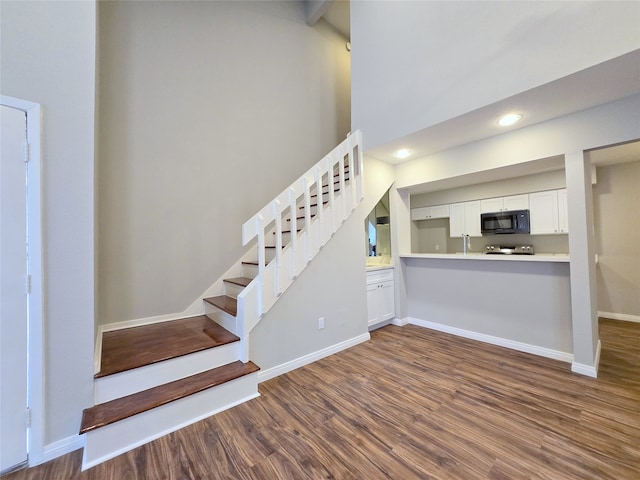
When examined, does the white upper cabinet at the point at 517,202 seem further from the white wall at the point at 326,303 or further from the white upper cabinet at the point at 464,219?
the white wall at the point at 326,303

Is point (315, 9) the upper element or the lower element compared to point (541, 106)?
upper

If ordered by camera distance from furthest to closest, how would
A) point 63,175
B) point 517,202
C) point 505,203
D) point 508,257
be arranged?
point 505,203 < point 517,202 < point 508,257 < point 63,175

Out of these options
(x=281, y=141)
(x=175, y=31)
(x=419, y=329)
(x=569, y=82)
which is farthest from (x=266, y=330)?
(x=175, y=31)

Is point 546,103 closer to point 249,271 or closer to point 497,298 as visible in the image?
point 497,298

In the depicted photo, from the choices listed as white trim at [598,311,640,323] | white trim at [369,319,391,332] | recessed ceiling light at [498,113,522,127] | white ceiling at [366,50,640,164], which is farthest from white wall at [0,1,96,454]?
white trim at [598,311,640,323]

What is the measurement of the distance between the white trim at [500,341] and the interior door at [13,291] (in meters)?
4.06

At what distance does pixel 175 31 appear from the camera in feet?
9.67

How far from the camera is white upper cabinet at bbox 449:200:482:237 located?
4.73 m

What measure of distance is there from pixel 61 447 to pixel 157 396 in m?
0.53

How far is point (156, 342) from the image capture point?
225 cm

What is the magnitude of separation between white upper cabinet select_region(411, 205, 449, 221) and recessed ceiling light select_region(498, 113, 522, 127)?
267cm

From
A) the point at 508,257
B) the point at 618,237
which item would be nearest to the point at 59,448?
the point at 508,257

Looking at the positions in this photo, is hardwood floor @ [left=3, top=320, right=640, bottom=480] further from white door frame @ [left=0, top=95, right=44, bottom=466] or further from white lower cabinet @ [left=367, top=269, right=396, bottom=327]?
white lower cabinet @ [left=367, top=269, right=396, bottom=327]

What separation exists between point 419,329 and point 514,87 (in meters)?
3.04
